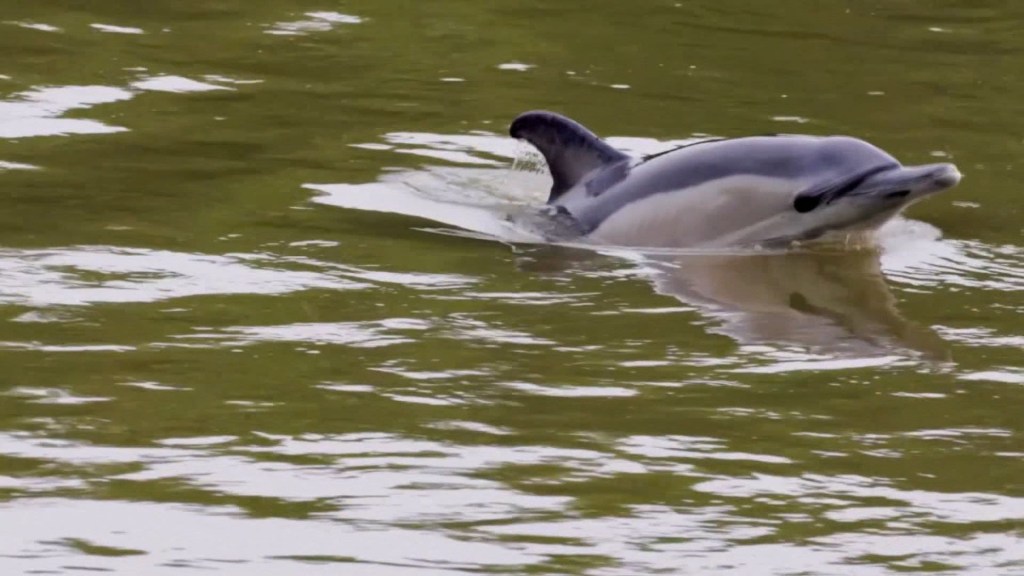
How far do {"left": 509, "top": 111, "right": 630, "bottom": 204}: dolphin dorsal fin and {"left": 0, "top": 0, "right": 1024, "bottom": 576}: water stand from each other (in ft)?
1.14

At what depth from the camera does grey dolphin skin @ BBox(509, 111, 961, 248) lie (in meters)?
7.54

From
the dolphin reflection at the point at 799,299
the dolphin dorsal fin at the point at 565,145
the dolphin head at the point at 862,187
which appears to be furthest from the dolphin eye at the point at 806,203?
the dolphin dorsal fin at the point at 565,145

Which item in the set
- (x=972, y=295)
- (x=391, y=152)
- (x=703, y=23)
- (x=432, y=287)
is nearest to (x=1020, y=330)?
(x=972, y=295)

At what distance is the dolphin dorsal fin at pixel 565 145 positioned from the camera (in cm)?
834

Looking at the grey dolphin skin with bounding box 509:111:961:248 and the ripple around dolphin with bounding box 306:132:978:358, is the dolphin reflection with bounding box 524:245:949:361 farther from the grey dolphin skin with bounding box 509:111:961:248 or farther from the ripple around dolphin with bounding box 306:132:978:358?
the grey dolphin skin with bounding box 509:111:961:248

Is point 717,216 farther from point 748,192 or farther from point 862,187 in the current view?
point 862,187

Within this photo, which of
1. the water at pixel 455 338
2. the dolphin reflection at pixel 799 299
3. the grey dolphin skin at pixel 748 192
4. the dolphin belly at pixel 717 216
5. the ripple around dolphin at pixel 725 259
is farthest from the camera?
the dolphin belly at pixel 717 216

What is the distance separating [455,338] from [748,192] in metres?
1.95

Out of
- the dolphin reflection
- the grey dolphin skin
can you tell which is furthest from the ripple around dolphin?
the grey dolphin skin

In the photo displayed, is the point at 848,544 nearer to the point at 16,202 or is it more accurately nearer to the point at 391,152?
the point at 16,202

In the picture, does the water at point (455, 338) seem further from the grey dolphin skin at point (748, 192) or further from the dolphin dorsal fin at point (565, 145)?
the dolphin dorsal fin at point (565, 145)

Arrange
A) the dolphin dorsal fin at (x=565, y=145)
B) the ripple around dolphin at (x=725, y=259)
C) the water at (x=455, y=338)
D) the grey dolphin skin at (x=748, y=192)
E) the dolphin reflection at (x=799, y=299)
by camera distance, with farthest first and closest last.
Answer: the dolphin dorsal fin at (x=565, y=145)
the grey dolphin skin at (x=748, y=192)
the ripple around dolphin at (x=725, y=259)
the dolphin reflection at (x=799, y=299)
the water at (x=455, y=338)

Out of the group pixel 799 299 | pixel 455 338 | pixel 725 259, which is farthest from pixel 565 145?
pixel 455 338

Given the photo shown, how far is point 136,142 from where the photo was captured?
30.3ft
